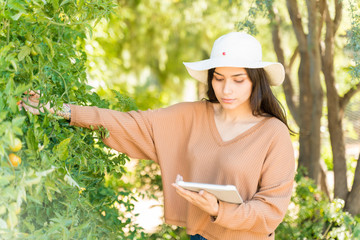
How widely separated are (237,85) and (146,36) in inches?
235

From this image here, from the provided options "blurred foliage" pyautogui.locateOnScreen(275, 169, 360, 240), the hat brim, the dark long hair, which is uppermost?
the hat brim

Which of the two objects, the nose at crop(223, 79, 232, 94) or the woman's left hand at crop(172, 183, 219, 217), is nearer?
the woman's left hand at crop(172, 183, 219, 217)

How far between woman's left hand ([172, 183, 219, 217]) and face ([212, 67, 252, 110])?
0.44 metres

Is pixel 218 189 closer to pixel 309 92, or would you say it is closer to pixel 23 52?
pixel 23 52

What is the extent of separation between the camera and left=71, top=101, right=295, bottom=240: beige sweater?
1.87m

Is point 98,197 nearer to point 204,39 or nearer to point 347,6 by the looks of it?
point 347,6

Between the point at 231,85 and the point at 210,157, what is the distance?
315 millimetres

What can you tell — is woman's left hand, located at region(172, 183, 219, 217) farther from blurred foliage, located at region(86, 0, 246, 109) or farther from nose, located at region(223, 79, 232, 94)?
blurred foliage, located at region(86, 0, 246, 109)

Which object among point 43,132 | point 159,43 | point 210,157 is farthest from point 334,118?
point 159,43

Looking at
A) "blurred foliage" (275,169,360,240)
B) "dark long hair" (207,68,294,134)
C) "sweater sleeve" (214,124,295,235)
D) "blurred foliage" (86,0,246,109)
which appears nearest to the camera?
"sweater sleeve" (214,124,295,235)

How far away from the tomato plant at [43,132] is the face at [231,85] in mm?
520

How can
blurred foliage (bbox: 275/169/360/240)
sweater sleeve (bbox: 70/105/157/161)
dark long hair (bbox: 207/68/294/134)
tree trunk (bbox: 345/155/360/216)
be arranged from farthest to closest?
tree trunk (bbox: 345/155/360/216) → blurred foliage (bbox: 275/169/360/240) → dark long hair (bbox: 207/68/294/134) → sweater sleeve (bbox: 70/105/157/161)

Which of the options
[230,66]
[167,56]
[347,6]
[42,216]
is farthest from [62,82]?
[167,56]

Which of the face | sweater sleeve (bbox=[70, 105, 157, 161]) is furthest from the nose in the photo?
sweater sleeve (bbox=[70, 105, 157, 161])
